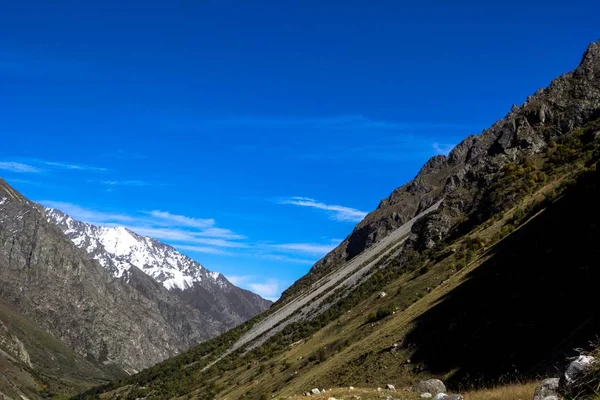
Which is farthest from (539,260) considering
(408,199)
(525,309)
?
(408,199)

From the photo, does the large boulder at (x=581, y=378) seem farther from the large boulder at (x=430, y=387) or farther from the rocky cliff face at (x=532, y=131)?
the rocky cliff face at (x=532, y=131)

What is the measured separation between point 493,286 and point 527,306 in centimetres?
560

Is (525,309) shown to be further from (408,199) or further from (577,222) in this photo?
(408,199)

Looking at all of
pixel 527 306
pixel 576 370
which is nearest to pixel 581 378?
pixel 576 370

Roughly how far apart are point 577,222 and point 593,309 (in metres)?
10.2

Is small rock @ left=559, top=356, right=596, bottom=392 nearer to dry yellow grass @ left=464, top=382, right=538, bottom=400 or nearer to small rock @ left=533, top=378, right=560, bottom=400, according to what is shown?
small rock @ left=533, top=378, right=560, bottom=400

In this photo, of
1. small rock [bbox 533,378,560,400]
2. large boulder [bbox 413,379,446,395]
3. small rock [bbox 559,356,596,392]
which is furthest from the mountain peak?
small rock [bbox 559,356,596,392]

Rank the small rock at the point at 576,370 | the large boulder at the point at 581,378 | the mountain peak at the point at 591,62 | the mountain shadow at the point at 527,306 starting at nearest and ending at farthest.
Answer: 1. the large boulder at the point at 581,378
2. the small rock at the point at 576,370
3. the mountain shadow at the point at 527,306
4. the mountain peak at the point at 591,62

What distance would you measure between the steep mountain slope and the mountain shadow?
9cm

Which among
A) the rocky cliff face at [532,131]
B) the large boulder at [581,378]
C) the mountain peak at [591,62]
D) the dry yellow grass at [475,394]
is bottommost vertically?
the dry yellow grass at [475,394]

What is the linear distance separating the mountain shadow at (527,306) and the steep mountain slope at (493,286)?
0.28ft

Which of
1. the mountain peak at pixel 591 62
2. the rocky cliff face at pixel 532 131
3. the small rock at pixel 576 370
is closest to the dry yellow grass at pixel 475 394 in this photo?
the small rock at pixel 576 370

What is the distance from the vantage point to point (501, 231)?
4772 centimetres

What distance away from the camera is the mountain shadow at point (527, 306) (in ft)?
73.2
